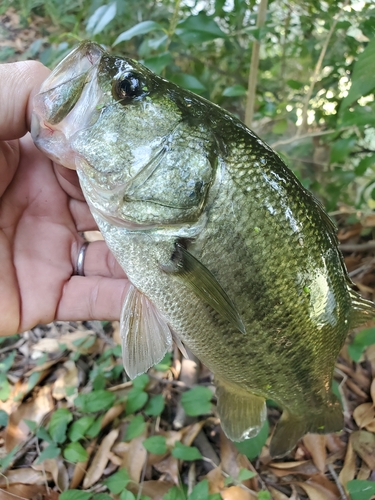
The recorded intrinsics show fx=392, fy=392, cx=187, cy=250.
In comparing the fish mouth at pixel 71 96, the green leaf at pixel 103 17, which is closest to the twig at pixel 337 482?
the fish mouth at pixel 71 96

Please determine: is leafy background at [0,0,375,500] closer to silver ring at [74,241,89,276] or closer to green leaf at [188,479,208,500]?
green leaf at [188,479,208,500]

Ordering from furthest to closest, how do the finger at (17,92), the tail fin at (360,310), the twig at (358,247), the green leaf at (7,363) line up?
the twig at (358,247), the green leaf at (7,363), the tail fin at (360,310), the finger at (17,92)

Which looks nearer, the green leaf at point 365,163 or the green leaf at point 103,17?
the green leaf at point 103,17

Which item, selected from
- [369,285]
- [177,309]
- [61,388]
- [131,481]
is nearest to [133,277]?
[177,309]

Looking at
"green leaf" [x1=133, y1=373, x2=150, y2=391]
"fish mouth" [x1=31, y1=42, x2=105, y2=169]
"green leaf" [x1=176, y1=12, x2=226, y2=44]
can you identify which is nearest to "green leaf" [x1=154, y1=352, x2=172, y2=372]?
"green leaf" [x1=133, y1=373, x2=150, y2=391]

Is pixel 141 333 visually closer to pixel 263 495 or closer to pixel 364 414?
pixel 263 495

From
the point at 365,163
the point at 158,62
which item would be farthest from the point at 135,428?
the point at 365,163

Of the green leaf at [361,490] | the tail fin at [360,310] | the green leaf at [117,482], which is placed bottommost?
the green leaf at [361,490]

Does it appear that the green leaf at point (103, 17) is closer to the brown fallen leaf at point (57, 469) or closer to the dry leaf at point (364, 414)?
the brown fallen leaf at point (57, 469)
